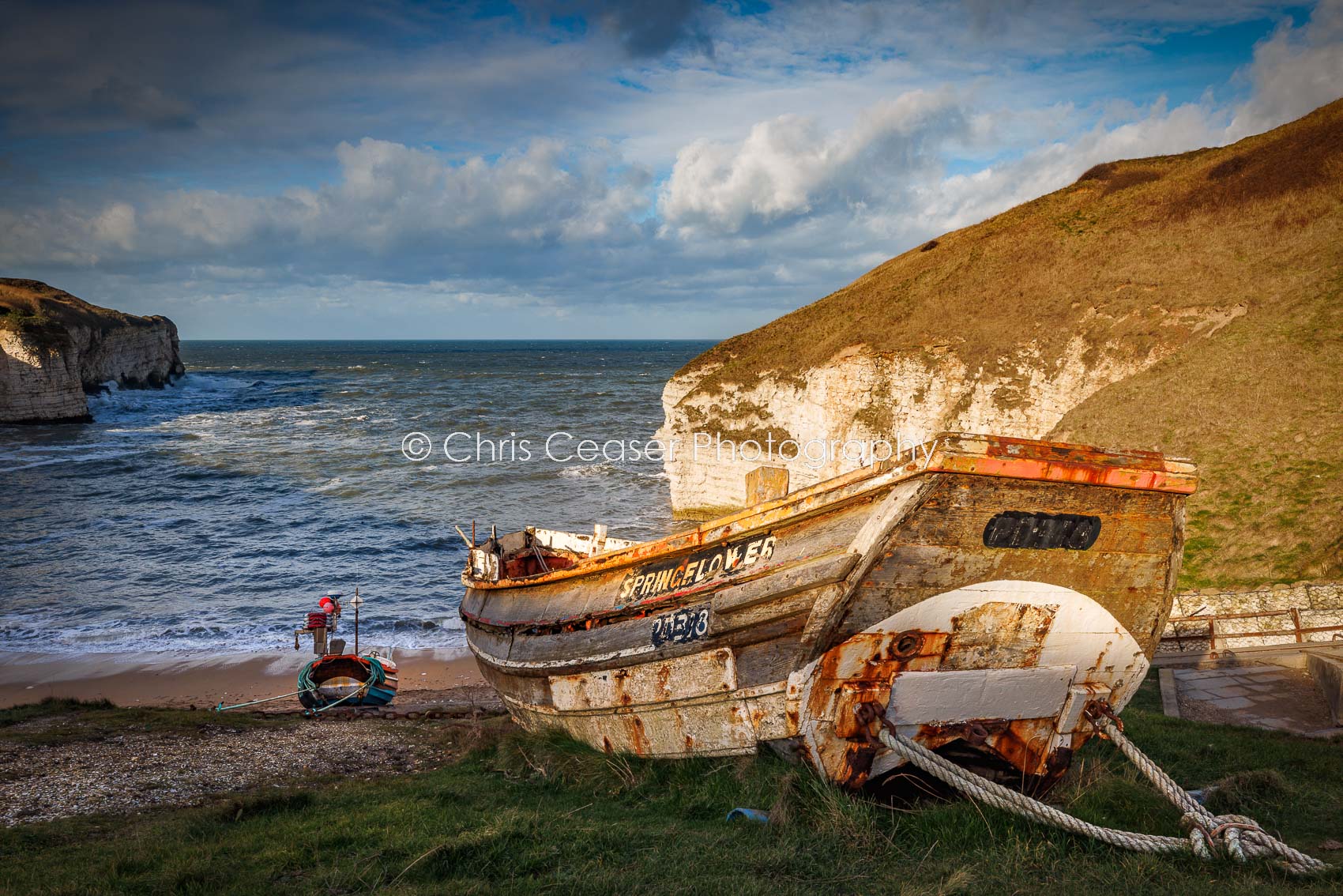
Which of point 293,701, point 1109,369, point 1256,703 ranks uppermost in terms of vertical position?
point 1109,369

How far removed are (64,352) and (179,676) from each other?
6092 centimetres

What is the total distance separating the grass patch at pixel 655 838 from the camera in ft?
18.6

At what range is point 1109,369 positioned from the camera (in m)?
28.2

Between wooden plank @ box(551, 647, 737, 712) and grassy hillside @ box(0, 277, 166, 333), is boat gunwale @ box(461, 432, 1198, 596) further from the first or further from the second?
grassy hillside @ box(0, 277, 166, 333)

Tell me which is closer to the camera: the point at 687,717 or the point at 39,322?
the point at 687,717

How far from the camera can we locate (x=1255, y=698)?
12570 mm

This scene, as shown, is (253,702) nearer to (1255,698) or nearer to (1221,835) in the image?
(1221,835)

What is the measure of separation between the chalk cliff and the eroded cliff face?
5512 cm

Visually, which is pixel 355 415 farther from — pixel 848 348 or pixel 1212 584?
pixel 1212 584

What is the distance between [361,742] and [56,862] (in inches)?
239

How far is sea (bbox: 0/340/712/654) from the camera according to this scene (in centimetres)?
2250

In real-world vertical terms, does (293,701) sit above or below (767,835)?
below

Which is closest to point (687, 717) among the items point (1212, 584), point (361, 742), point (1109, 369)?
point (361, 742)

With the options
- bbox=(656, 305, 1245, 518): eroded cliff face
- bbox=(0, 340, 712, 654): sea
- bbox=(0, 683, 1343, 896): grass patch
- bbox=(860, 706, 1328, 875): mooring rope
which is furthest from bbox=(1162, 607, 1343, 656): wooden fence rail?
bbox=(0, 340, 712, 654): sea
